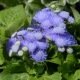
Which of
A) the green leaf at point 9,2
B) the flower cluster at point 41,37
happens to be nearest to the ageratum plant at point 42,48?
the flower cluster at point 41,37

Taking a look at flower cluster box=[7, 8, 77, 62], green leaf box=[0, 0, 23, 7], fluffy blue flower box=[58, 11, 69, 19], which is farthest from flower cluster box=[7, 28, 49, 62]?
green leaf box=[0, 0, 23, 7]

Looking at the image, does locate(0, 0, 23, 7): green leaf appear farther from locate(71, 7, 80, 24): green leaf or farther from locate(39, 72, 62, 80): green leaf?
locate(39, 72, 62, 80): green leaf

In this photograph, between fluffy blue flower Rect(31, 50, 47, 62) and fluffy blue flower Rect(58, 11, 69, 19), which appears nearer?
fluffy blue flower Rect(31, 50, 47, 62)

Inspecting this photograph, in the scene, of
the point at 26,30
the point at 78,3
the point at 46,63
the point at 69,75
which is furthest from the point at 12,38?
Answer: the point at 78,3

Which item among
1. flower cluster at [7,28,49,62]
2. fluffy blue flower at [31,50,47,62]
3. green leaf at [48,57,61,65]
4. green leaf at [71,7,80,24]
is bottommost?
green leaf at [48,57,61,65]

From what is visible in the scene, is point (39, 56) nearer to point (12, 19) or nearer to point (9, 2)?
point (12, 19)

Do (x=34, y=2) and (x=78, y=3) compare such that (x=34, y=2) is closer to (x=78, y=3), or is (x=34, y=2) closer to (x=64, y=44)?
(x=78, y=3)
